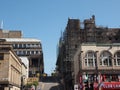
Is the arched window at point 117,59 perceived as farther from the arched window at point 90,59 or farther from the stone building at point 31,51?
the stone building at point 31,51

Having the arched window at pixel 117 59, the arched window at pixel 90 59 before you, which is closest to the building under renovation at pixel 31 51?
the arched window at pixel 90 59

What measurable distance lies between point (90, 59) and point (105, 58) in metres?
3.00

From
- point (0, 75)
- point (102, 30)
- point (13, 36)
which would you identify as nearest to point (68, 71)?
point (102, 30)

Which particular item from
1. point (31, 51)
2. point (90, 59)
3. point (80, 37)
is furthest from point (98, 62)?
point (31, 51)

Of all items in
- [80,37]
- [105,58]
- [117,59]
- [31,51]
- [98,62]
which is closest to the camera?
[98,62]

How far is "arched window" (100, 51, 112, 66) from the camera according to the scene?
188 ft

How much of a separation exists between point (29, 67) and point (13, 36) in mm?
22390

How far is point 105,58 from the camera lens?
188 feet

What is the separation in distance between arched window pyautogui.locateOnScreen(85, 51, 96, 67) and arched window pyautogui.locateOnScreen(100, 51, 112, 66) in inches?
63.2

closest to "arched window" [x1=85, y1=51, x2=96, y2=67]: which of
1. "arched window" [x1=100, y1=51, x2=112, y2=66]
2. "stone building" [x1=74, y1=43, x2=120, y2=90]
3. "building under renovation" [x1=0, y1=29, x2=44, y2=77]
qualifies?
"stone building" [x1=74, y1=43, x2=120, y2=90]

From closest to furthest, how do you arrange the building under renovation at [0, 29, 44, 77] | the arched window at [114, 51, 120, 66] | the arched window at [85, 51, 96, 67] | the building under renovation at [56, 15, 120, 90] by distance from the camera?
the arched window at [85, 51, 96, 67] → the arched window at [114, 51, 120, 66] → the building under renovation at [56, 15, 120, 90] → the building under renovation at [0, 29, 44, 77]

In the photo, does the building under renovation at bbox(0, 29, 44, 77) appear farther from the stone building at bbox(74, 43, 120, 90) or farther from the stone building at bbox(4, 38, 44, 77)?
the stone building at bbox(74, 43, 120, 90)

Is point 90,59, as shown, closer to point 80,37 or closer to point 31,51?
point 80,37

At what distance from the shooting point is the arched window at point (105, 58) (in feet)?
188
